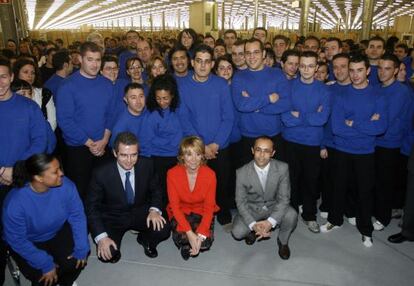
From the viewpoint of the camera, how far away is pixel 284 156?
369 cm

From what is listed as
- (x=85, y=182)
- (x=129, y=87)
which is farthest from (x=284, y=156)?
(x=85, y=182)

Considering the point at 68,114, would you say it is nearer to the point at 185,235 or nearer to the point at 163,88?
the point at 163,88

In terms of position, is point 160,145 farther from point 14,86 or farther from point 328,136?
point 328,136

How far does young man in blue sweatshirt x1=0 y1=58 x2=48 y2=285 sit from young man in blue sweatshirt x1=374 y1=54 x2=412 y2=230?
3.31 metres

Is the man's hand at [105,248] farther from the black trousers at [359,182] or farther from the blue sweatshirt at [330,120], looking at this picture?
the blue sweatshirt at [330,120]

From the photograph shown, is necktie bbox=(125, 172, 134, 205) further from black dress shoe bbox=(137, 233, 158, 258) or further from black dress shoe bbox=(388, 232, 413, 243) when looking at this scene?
black dress shoe bbox=(388, 232, 413, 243)

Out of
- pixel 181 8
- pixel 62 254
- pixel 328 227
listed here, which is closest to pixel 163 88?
pixel 62 254

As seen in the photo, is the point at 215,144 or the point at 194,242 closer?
the point at 194,242

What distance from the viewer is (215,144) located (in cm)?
348

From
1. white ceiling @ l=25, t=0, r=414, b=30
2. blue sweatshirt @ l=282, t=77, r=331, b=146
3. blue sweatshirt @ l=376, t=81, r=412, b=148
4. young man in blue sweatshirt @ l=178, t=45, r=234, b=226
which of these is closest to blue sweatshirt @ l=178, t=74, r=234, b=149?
young man in blue sweatshirt @ l=178, t=45, r=234, b=226

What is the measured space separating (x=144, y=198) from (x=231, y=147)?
124 centimetres

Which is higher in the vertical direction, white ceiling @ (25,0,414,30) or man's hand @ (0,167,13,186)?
white ceiling @ (25,0,414,30)

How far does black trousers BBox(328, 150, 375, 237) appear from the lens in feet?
10.9

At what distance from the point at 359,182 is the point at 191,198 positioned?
5.47 ft
